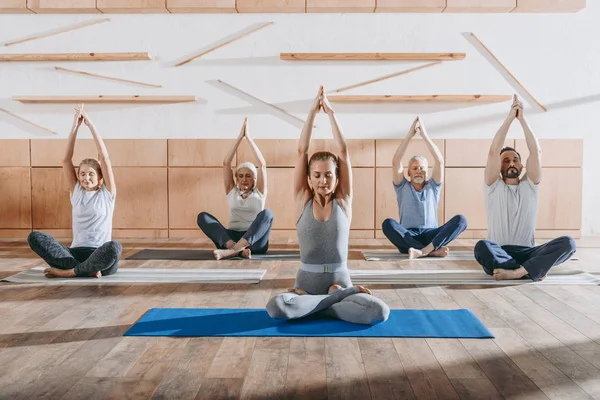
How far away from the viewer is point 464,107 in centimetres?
623

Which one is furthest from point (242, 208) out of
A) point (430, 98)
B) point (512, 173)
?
point (430, 98)

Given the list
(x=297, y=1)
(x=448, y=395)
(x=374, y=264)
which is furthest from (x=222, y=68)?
(x=448, y=395)

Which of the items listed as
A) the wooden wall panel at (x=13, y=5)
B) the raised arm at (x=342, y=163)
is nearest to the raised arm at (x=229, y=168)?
the raised arm at (x=342, y=163)

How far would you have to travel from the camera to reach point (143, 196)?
20.5 feet

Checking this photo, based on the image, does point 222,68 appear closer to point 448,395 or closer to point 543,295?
point 543,295

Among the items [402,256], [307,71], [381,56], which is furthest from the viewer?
[307,71]

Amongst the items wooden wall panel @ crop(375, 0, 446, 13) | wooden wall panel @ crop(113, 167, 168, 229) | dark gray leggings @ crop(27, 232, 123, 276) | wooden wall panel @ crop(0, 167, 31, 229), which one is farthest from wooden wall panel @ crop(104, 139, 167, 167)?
wooden wall panel @ crop(375, 0, 446, 13)

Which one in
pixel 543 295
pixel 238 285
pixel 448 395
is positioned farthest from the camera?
pixel 238 285

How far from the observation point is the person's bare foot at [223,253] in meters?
4.77

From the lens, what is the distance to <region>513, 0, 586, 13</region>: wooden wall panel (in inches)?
237

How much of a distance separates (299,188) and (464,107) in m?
3.69

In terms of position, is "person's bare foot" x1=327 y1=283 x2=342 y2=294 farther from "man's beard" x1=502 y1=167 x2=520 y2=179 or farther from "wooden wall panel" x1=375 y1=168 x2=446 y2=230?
"wooden wall panel" x1=375 y1=168 x2=446 y2=230

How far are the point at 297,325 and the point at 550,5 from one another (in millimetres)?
4884

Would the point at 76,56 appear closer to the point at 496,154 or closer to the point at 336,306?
the point at 496,154
